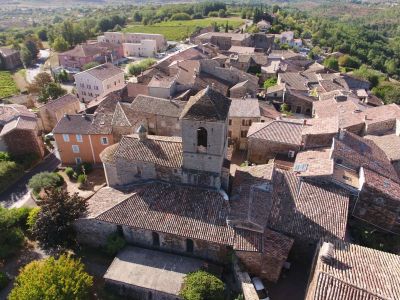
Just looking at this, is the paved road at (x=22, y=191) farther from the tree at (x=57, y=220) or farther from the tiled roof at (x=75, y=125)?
the tree at (x=57, y=220)

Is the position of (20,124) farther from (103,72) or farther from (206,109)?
(206,109)

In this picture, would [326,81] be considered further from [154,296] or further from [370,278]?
[154,296]

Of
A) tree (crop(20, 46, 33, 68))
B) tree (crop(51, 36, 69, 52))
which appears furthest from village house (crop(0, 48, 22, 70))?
tree (crop(51, 36, 69, 52))

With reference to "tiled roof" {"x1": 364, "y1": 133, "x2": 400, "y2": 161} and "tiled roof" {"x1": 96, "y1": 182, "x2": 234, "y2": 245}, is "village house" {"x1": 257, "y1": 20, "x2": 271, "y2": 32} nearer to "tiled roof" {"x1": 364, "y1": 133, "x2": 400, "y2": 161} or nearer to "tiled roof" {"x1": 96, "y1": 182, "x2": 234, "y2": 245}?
"tiled roof" {"x1": 364, "y1": 133, "x2": 400, "y2": 161}

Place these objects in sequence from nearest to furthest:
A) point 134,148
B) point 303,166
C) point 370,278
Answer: point 370,278
point 134,148
point 303,166

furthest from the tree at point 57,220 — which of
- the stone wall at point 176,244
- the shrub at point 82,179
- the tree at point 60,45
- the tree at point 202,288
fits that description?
the tree at point 60,45

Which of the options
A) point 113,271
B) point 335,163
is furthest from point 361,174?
point 113,271
